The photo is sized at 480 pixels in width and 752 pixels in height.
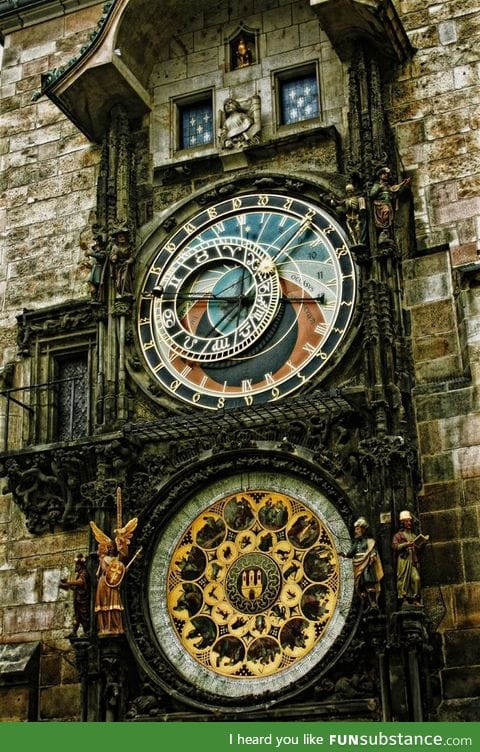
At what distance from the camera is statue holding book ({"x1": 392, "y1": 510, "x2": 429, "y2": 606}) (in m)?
12.0

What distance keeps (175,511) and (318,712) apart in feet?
8.44

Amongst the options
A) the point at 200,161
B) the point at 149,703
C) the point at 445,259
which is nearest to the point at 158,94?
the point at 200,161

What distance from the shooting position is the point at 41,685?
13.7 meters

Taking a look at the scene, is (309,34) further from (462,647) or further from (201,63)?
(462,647)

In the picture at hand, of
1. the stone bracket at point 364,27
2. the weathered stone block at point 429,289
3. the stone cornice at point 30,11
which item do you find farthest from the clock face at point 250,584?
the stone cornice at point 30,11

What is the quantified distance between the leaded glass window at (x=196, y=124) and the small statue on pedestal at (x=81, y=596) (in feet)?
16.7

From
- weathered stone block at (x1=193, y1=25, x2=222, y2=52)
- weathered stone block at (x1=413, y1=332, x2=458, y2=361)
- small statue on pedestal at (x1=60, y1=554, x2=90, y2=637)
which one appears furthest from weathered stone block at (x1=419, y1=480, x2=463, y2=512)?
weathered stone block at (x1=193, y1=25, x2=222, y2=52)

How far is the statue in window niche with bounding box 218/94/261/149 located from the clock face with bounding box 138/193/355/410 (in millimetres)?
718

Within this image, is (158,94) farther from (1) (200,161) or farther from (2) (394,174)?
(2) (394,174)

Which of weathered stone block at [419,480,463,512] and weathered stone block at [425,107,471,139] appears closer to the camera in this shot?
weathered stone block at [419,480,463,512]

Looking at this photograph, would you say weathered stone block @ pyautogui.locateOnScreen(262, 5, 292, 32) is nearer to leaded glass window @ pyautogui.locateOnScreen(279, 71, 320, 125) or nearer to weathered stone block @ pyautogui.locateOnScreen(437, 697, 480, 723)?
leaded glass window @ pyautogui.locateOnScreen(279, 71, 320, 125)

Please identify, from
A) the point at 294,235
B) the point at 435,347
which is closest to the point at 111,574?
the point at 435,347

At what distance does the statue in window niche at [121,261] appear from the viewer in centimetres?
1462

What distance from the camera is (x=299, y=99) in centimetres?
1514
